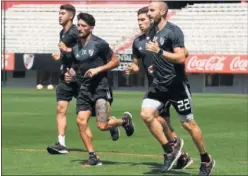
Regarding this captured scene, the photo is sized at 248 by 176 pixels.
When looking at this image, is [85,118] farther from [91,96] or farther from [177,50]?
[177,50]

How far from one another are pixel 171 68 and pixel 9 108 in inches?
677

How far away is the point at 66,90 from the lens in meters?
14.5

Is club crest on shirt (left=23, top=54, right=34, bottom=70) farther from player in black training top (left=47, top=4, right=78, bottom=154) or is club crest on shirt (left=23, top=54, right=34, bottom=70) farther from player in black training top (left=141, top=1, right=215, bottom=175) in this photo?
player in black training top (left=141, top=1, right=215, bottom=175)

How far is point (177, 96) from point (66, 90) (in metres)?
3.44

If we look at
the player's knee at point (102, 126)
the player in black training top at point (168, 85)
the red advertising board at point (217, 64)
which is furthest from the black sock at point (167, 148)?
the red advertising board at point (217, 64)

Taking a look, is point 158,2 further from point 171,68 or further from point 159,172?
point 159,172

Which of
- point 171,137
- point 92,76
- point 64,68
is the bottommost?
point 171,137

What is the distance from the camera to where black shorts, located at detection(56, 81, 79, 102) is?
47.5 ft

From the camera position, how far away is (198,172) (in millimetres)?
11656

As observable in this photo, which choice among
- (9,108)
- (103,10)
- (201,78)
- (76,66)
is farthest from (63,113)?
(103,10)

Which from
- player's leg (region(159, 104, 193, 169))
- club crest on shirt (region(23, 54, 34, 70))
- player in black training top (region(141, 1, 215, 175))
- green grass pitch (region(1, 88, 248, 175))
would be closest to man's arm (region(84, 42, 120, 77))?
player's leg (region(159, 104, 193, 169))

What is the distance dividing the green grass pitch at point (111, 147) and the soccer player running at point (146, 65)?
19 cm

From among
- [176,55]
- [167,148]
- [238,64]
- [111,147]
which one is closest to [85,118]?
[167,148]

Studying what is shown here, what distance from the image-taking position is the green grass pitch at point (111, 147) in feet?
38.7
